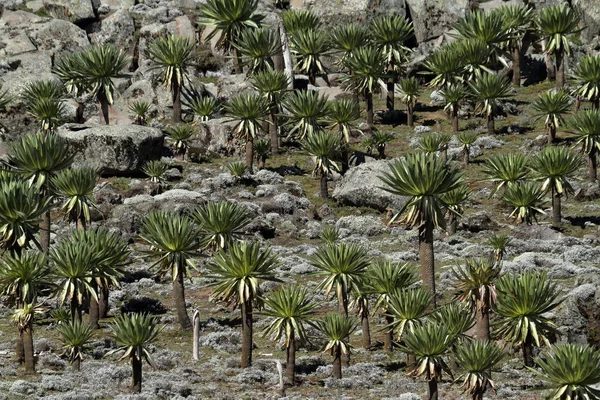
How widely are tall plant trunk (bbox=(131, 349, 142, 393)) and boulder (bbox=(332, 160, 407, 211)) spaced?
78.2 ft

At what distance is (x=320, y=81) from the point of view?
74312mm

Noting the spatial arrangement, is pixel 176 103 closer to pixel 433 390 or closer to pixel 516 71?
pixel 516 71

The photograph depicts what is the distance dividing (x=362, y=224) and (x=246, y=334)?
17458 millimetres

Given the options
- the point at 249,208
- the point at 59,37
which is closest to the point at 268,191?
the point at 249,208

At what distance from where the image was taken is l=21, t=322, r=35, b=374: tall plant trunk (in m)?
33.9

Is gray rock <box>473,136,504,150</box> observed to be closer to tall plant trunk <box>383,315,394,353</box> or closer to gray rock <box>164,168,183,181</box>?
gray rock <box>164,168,183,181</box>

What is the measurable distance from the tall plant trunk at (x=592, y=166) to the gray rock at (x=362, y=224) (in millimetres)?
10831

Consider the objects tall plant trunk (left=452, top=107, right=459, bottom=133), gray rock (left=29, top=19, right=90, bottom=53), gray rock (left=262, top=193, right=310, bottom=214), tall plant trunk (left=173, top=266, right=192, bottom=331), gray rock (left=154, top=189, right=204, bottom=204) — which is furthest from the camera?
gray rock (left=29, top=19, right=90, bottom=53)

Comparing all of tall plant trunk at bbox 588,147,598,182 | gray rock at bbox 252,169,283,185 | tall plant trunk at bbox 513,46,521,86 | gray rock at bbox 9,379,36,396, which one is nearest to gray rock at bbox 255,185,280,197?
gray rock at bbox 252,169,283,185

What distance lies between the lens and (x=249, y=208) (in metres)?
53.2

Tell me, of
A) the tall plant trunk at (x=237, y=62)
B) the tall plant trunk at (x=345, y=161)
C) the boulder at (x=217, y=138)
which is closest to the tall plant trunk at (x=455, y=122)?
the tall plant trunk at (x=345, y=161)

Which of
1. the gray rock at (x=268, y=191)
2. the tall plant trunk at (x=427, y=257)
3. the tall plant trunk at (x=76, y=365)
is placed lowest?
the tall plant trunk at (x=76, y=365)

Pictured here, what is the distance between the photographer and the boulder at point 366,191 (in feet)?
178

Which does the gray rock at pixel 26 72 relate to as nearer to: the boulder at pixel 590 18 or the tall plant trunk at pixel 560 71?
the tall plant trunk at pixel 560 71
